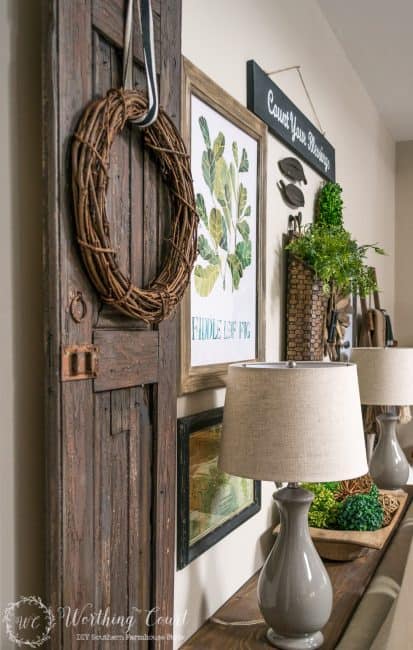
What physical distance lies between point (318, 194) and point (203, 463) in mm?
1318

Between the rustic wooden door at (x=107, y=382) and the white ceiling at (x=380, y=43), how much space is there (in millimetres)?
1610

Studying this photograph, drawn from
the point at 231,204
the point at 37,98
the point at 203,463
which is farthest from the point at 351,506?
the point at 37,98

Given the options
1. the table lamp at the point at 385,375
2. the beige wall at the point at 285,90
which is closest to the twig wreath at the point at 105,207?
the beige wall at the point at 285,90

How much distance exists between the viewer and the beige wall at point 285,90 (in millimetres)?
1374

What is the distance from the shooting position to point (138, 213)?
1.03 meters

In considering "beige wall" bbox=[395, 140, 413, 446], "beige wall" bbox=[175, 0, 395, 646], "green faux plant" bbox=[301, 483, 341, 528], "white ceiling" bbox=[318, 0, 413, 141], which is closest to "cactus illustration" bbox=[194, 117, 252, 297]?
"beige wall" bbox=[175, 0, 395, 646]

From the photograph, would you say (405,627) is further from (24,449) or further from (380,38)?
(380,38)

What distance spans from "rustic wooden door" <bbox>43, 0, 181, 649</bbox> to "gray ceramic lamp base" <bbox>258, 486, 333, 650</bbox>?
0.25 m

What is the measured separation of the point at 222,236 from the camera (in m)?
1.49

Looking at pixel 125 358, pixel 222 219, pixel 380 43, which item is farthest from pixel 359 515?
pixel 380 43

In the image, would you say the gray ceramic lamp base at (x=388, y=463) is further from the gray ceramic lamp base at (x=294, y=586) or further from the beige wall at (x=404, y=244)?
the beige wall at (x=404, y=244)

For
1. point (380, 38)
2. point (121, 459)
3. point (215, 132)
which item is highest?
point (380, 38)

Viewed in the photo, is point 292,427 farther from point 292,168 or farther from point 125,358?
point 292,168

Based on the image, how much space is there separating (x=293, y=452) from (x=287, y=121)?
1187 mm
